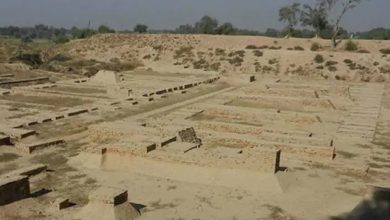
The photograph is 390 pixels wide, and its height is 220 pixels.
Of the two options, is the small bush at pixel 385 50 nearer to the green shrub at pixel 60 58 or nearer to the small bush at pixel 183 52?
the small bush at pixel 183 52

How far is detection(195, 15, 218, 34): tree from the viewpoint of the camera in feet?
167

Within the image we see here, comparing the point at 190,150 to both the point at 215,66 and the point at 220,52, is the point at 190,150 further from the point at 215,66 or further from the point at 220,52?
the point at 220,52

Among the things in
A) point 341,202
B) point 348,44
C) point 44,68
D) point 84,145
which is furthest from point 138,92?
point 348,44

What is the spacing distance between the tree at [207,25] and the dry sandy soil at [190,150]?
26.0 metres

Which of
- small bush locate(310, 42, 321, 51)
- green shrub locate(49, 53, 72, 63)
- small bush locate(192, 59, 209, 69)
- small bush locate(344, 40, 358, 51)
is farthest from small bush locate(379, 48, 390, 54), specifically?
green shrub locate(49, 53, 72, 63)

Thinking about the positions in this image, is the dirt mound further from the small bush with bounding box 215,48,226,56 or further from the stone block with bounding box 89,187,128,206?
the stone block with bounding box 89,187,128,206

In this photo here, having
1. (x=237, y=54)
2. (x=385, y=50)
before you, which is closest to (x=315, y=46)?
(x=385, y=50)

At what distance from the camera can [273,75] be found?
1240 inches

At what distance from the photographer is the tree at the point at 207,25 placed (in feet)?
167

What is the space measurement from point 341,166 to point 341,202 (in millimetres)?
2194

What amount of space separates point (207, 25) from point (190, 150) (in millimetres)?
42761

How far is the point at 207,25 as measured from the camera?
52.1 meters

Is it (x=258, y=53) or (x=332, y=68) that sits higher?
(x=258, y=53)

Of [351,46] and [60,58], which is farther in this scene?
[351,46]
